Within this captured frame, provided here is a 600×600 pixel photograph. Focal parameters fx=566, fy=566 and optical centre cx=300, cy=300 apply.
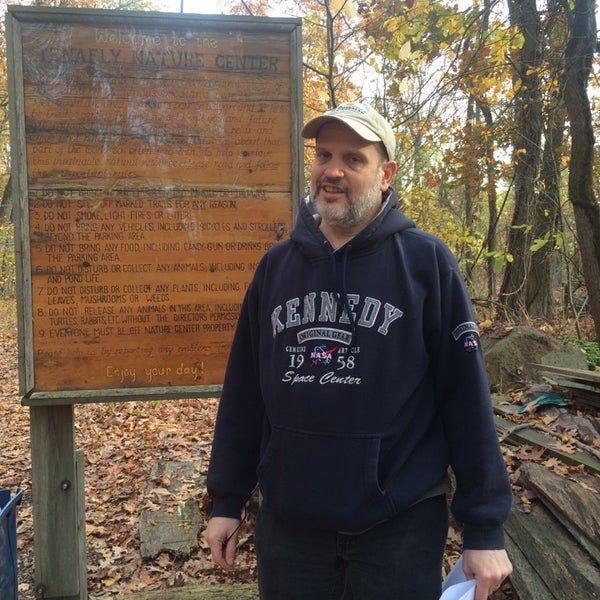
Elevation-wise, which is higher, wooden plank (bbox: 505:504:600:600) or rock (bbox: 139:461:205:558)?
wooden plank (bbox: 505:504:600:600)

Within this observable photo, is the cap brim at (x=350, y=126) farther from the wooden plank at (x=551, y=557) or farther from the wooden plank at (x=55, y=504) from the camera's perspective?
the wooden plank at (x=551, y=557)

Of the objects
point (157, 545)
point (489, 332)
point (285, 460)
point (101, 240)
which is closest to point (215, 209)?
point (101, 240)

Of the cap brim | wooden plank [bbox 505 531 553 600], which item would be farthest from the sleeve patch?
wooden plank [bbox 505 531 553 600]

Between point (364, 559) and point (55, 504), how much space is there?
1887 millimetres


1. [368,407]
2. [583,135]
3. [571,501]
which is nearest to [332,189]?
[368,407]

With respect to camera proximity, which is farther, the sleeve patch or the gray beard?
the gray beard

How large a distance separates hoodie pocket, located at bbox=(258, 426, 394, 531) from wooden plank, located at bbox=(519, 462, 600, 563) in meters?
1.86

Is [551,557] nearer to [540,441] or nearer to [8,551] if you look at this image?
[540,441]

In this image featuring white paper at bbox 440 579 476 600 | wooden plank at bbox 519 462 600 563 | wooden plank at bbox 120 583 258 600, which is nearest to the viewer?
white paper at bbox 440 579 476 600

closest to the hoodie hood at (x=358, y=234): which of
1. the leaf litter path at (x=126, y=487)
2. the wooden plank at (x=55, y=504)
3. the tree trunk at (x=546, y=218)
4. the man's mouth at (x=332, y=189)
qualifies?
the man's mouth at (x=332, y=189)

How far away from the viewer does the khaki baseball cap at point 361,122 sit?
2.00m

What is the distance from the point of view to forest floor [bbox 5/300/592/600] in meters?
4.08

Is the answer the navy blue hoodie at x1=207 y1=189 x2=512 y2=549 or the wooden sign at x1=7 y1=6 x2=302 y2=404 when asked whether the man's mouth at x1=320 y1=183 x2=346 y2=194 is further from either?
the wooden sign at x1=7 y1=6 x2=302 y2=404

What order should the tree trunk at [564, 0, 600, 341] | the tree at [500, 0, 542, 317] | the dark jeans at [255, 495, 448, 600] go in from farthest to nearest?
the tree at [500, 0, 542, 317] < the tree trunk at [564, 0, 600, 341] < the dark jeans at [255, 495, 448, 600]
